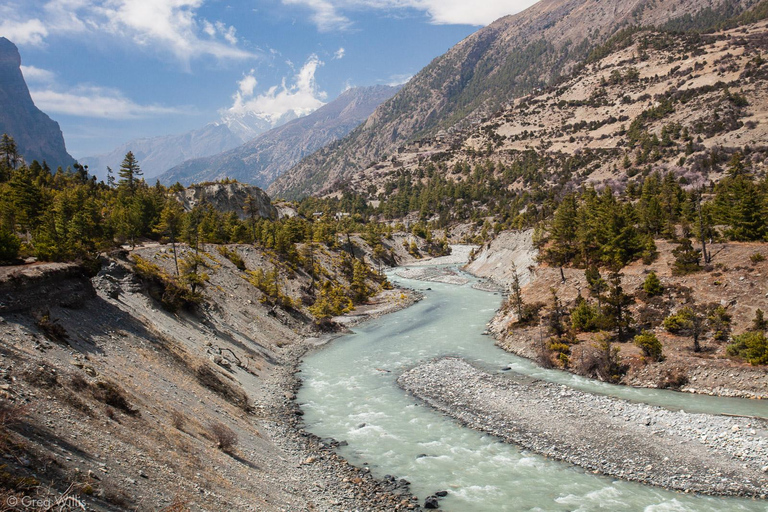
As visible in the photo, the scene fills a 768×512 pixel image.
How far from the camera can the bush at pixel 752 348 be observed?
33.0 m

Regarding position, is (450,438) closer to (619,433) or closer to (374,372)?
(619,433)

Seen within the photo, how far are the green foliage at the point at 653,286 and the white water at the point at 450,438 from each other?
15708 mm

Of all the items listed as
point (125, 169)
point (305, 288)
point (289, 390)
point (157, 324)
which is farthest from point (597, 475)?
point (125, 169)

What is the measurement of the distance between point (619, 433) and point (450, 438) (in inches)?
447

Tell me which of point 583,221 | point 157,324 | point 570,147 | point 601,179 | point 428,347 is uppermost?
point 570,147

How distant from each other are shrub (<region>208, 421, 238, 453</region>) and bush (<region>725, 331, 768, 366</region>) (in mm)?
39777

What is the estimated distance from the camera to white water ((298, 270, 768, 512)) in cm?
2131

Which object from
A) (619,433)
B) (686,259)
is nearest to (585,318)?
(686,259)

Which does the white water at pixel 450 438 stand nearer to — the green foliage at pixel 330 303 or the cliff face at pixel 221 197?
the green foliage at pixel 330 303

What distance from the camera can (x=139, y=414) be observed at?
20266 millimetres

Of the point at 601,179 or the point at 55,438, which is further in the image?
the point at 601,179

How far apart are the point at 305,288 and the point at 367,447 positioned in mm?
→ 48486

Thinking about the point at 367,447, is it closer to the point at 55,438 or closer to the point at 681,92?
the point at 55,438

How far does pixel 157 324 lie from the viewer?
122ft
